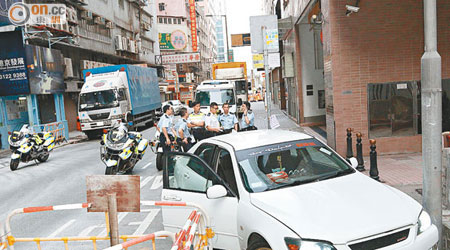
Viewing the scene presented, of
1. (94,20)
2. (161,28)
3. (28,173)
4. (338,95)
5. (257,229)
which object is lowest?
(28,173)

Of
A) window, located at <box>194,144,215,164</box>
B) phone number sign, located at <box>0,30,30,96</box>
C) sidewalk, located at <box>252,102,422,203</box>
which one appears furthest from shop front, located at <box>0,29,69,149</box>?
window, located at <box>194,144,215,164</box>

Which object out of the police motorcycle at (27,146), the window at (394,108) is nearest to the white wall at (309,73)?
the window at (394,108)

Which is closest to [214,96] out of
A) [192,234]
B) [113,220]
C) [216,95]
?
[216,95]

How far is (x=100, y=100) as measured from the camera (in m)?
20.9

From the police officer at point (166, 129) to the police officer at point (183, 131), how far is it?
0.75ft

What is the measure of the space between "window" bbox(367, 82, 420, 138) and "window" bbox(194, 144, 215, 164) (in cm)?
708

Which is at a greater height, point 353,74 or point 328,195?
point 353,74

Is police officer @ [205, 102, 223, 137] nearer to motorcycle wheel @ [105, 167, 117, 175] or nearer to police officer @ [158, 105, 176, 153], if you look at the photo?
police officer @ [158, 105, 176, 153]

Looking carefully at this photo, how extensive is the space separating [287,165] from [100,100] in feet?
58.3

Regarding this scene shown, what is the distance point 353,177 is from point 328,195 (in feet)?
2.34

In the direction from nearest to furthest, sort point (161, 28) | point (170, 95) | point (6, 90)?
point (6, 90)
point (170, 95)
point (161, 28)

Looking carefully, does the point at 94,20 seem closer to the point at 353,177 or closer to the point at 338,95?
the point at 338,95

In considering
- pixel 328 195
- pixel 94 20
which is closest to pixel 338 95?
pixel 328 195

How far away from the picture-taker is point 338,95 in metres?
11.2
